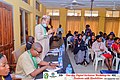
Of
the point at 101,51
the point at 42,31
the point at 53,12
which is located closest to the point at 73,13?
the point at 53,12

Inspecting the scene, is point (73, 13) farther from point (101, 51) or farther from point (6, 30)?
point (6, 30)

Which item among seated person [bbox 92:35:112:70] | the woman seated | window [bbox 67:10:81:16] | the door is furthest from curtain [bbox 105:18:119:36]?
the door

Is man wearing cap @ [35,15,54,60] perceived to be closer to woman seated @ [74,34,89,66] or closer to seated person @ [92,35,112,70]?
woman seated @ [74,34,89,66]

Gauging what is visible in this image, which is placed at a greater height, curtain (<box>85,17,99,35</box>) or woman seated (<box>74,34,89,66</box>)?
curtain (<box>85,17,99,35</box>)

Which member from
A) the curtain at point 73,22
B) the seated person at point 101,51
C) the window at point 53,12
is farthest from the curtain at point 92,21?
the seated person at point 101,51

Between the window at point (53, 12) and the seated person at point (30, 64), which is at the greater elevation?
the window at point (53, 12)

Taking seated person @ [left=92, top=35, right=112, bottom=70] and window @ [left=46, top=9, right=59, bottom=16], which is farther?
window @ [left=46, top=9, right=59, bottom=16]

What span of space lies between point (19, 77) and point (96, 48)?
11.1 ft

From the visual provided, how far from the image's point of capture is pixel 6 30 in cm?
332

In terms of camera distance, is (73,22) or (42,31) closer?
(42,31)

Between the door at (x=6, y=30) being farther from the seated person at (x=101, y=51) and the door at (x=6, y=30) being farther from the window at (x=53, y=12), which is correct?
the window at (x=53, y=12)

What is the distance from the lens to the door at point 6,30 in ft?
10.2

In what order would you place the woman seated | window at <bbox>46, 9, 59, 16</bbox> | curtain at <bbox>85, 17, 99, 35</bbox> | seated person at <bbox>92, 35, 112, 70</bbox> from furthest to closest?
window at <bbox>46, 9, 59, 16</bbox> → curtain at <bbox>85, 17, 99, 35</bbox> → the woman seated → seated person at <bbox>92, 35, 112, 70</bbox>

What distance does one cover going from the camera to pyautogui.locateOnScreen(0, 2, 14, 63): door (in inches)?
122
